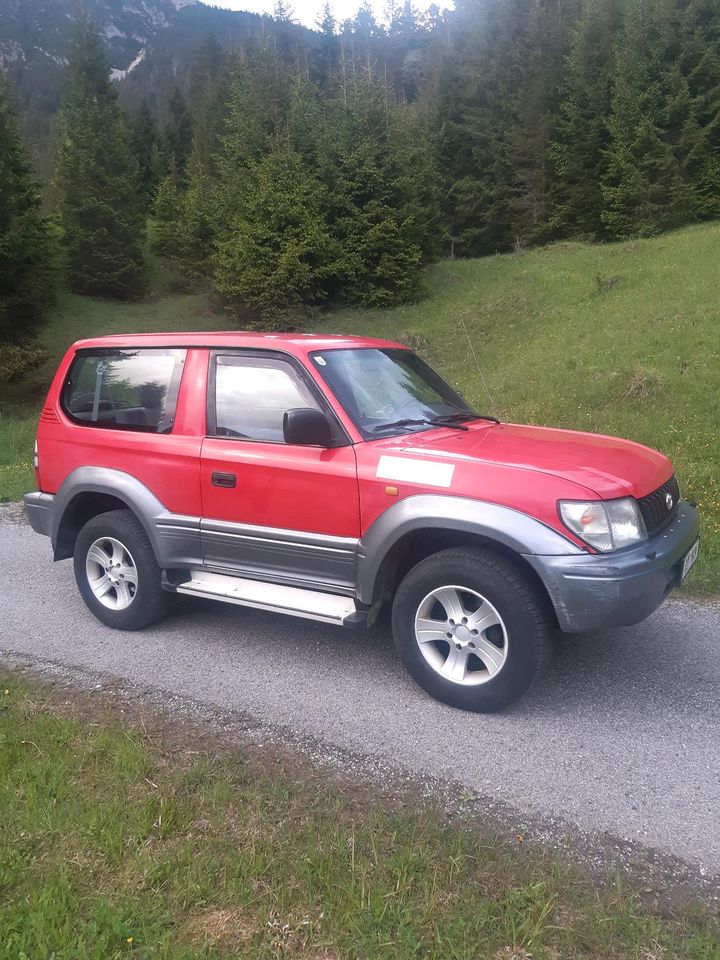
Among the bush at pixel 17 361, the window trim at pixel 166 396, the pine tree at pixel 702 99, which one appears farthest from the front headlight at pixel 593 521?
the pine tree at pixel 702 99

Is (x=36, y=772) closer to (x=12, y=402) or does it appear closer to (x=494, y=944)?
(x=494, y=944)

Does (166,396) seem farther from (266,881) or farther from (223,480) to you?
(266,881)

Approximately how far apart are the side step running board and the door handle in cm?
59

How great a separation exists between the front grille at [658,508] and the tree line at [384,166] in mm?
19349

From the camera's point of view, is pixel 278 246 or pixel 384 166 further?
pixel 384 166

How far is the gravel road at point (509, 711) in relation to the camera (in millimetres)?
3195

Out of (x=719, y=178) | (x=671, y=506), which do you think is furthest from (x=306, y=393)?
(x=719, y=178)

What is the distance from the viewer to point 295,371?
14.8 feet

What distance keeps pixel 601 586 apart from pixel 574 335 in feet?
47.0

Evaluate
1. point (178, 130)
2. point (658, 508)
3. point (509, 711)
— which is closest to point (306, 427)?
point (509, 711)

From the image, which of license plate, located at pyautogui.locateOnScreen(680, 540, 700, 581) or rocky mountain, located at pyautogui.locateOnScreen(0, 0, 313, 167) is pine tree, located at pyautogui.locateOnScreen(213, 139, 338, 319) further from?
rocky mountain, located at pyautogui.locateOnScreen(0, 0, 313, 167)

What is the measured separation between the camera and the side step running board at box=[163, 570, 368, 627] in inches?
164

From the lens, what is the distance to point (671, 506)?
4301mm

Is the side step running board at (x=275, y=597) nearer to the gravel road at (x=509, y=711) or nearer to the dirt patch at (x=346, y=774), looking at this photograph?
the gravel road at (x=509, y=711)
